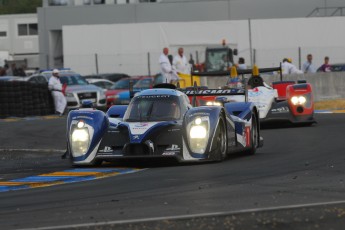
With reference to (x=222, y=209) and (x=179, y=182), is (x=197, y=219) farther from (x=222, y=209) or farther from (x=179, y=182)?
(x=179, y=182)

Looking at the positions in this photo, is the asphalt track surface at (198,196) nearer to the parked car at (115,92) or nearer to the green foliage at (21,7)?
the parked car at (115,92)

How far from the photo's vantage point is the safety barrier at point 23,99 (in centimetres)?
3080

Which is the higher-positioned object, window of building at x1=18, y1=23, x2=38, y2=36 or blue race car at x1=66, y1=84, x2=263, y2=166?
window of building at x1=18, y1=23, x2=38, y2=36

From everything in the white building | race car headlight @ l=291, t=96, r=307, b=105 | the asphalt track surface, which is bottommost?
the asphalt track surface

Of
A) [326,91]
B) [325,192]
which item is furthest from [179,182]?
[326,91]

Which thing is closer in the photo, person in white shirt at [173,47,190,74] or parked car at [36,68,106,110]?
person in white shirt at [173,47,190,74]

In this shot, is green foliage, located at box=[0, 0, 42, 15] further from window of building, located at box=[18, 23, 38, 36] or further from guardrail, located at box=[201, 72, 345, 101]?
guardrail, located at box=[201, 72, 345, 101]

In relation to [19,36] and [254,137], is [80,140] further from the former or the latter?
[19,36]

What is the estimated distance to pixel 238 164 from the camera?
46.1ft

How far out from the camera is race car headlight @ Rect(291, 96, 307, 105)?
72.9ft

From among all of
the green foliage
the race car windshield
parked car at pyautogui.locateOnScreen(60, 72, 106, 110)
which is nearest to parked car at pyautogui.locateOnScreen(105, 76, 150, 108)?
parked car at pyautogui.locateOnScreen(60, 72, 106, 110)

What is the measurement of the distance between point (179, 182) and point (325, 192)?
208cm

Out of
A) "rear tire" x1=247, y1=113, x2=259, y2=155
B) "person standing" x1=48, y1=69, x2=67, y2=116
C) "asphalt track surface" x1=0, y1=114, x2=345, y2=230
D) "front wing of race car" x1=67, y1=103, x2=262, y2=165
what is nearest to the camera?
"asphalt track surface" x1=0, y1=114, x2=345, y2=230

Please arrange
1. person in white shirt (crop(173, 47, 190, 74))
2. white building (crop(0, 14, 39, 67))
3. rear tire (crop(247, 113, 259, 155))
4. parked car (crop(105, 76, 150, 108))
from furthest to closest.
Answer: white building (crop(0, 14, 39, 67)) < parked car (crop(105, 76, 150, 108)) < person in white shirt (crop(173, 47, 190, 74)) < rear tire (crop(247, 113, 259, 155))
